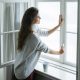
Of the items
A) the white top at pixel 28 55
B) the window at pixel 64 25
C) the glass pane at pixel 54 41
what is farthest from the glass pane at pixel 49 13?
the white top at pixel 28 55

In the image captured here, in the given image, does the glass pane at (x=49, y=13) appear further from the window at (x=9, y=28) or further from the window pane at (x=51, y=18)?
the window at (x=9, y=28)

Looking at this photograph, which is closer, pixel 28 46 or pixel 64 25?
pixel 28 46

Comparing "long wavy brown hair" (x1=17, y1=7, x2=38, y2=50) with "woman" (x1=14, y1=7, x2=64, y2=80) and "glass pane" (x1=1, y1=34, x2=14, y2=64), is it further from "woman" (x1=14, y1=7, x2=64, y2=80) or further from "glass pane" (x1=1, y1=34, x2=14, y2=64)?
"glass pane" (x1=1, y1=34, x2=14, y2=64)

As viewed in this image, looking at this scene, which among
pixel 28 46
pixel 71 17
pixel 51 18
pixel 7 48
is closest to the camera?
pixel 28 46

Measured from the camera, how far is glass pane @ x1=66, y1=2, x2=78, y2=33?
8.22ft

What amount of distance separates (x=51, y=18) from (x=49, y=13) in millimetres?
75

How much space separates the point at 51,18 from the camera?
9.22 ft

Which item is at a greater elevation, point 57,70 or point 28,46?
point 28,46

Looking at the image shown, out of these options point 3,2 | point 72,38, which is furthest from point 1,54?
point 72,38

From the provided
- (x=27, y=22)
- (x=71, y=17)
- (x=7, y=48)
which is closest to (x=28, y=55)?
(x=27, y=22)

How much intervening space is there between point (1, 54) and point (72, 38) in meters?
0.87

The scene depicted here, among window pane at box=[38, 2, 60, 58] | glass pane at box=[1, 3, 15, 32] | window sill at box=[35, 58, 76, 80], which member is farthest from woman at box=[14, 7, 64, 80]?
window pane at box=[38, 2, 60, 58]

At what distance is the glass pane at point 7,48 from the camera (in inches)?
103

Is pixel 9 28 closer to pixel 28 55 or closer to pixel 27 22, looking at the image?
pixel 27 22
